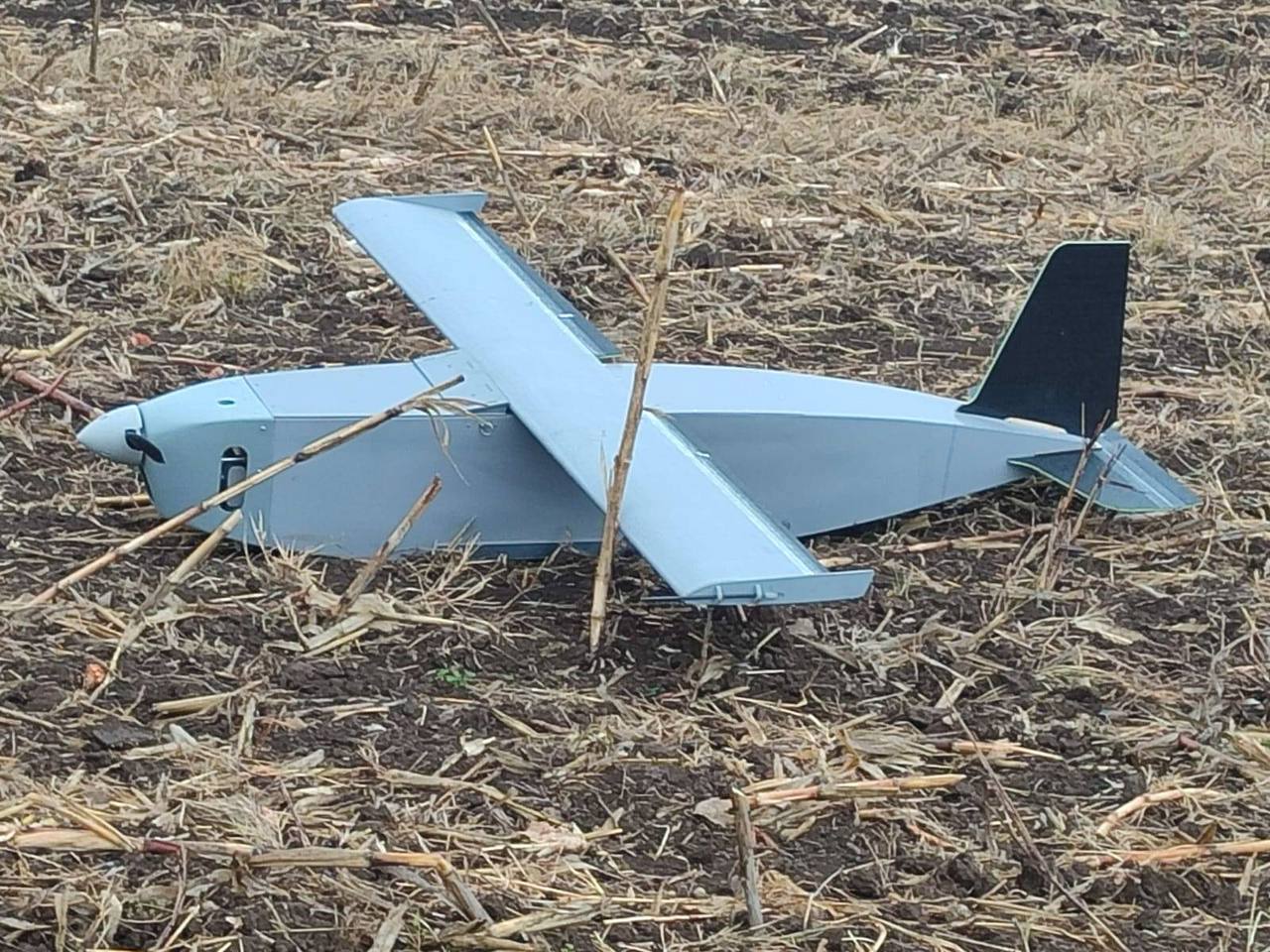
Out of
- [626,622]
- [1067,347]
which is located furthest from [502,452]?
[1067,347]

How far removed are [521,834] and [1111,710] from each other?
1830 mm

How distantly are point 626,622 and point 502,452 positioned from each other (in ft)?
2.11

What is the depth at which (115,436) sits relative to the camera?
18.6 feet

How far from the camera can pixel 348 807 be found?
4.60 m

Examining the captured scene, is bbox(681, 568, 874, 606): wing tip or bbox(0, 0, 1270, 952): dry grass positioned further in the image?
bbox(681, 568, 874, 606): wing tip

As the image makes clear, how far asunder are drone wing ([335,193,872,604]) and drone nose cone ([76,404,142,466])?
41.9 inches

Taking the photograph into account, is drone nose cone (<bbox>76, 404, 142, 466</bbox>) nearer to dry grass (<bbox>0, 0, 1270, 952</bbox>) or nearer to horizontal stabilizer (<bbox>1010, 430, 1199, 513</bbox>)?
dry grass (<bbox>0, 0, 1270, 952</bbox>)

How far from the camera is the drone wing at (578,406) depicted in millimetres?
4918

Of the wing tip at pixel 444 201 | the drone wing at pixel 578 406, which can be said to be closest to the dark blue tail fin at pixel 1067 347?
the drone wing at pixel 578 406

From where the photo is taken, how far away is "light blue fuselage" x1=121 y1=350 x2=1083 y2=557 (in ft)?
18.7

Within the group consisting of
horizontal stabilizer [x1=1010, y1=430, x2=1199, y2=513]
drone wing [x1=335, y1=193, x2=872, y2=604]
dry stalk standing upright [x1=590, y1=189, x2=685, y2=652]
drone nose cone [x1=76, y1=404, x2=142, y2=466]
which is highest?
dry stalk standing upright [x1=590, y1=189, x2=685, y2=652]

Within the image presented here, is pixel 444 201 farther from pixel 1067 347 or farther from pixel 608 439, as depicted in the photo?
pixel 1067 347

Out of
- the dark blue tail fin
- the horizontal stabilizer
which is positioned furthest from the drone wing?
the horizontal stabilizer

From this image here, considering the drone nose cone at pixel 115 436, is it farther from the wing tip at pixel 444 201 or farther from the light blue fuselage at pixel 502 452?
the wing tip at pixel 444 201
